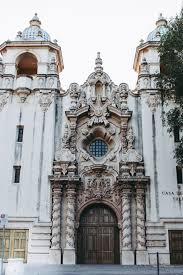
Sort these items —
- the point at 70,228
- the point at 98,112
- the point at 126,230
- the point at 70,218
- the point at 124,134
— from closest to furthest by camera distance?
1. the point at 126,230
2. the point at 70,228
3. the point at 70,218
4. the point at 124,134
5. the point at 98,112

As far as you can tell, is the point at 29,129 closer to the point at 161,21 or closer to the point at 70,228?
the point at 70,228

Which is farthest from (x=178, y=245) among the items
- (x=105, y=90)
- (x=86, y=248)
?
(x=105, y=90)

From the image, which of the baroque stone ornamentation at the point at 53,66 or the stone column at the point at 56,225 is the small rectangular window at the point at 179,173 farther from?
the baroque stone ornamentation at the point at 53,66

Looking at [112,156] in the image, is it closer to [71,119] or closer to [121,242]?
[71,119]

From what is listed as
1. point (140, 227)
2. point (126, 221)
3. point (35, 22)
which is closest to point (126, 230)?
point (126, 221)

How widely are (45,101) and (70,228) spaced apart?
9.74 m

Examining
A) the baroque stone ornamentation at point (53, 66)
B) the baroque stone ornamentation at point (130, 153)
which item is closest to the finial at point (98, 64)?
the baroque stone ornamentation at point (53, 66)

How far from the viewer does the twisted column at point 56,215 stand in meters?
25.0

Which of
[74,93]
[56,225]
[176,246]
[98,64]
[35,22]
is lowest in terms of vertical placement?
[176,246]

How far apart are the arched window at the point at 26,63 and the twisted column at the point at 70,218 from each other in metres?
11.9

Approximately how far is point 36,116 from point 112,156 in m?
6.46

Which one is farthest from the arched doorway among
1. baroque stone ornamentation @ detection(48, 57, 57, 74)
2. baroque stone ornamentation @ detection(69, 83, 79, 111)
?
baroque stone ornamentation @ detection(48, 57, 57, 74)

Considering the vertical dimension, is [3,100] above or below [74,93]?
below

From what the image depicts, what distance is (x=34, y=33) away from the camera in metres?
32.3
